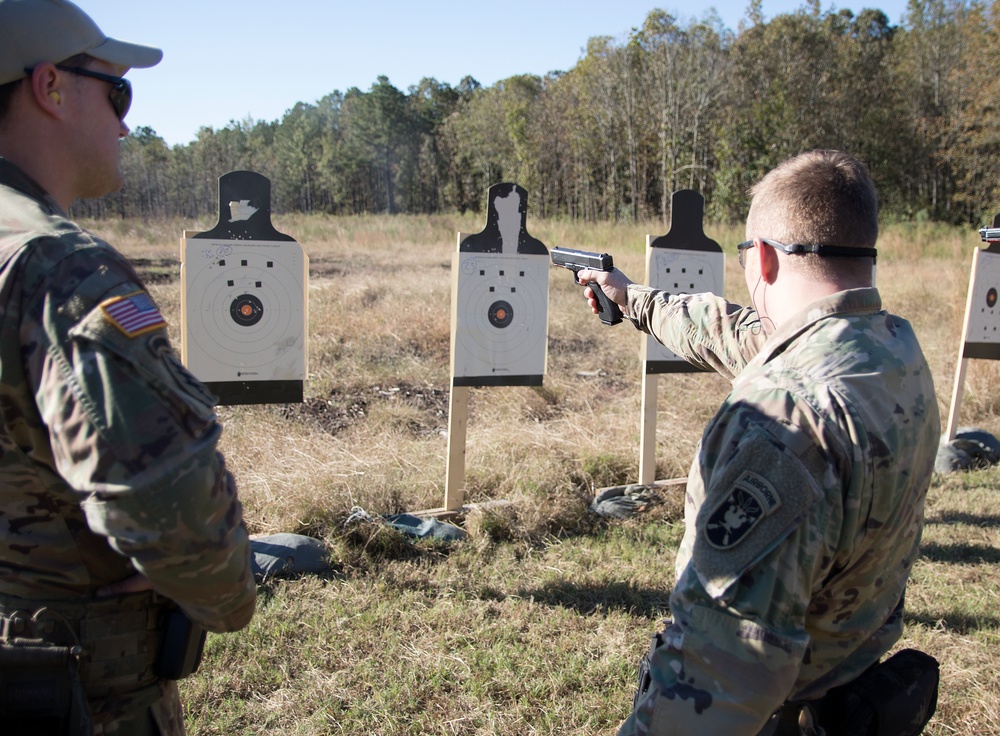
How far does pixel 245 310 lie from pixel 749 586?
9.92 ft

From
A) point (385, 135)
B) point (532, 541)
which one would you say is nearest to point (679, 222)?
point (532, 541)

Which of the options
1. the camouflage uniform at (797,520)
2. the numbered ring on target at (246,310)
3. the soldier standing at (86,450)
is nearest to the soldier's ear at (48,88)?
the soldier standing at (86,450)

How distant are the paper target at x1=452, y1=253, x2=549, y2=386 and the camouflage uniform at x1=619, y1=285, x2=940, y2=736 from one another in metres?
2.78

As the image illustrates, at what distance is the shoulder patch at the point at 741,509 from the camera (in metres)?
1.02

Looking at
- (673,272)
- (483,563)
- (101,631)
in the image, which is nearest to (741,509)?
(101,631)

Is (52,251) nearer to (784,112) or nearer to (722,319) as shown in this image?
(722,319)

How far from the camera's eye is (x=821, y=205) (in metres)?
1.26

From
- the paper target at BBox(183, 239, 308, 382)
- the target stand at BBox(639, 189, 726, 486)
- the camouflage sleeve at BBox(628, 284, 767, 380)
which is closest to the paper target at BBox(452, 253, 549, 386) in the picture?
the target stand at BBox(639, 189, 726, 486)

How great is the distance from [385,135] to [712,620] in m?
40.7

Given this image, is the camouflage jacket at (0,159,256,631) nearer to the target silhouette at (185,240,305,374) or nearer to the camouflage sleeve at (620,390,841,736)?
the camouflage sleeve at (620,390,841,736)

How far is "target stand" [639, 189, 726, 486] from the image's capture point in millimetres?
4355

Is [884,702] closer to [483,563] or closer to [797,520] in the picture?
[797,520]

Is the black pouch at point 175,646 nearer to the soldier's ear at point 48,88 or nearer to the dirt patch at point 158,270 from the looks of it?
the soldier's ear at point 48,88

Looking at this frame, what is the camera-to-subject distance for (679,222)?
14.5 ft
